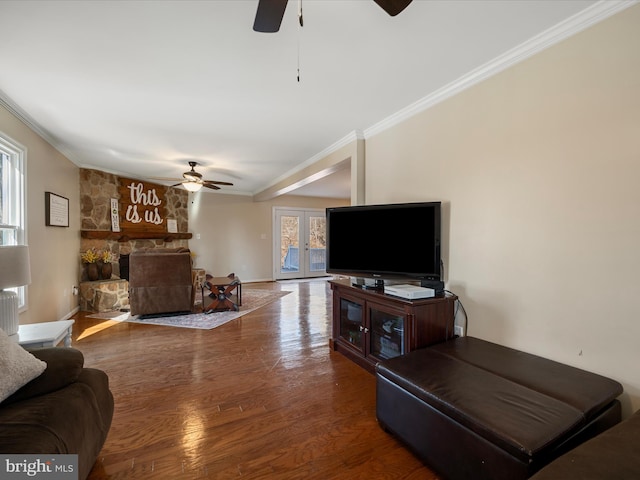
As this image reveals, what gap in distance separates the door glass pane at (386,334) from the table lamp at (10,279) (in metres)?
2.50

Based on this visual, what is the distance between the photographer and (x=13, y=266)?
1.88m

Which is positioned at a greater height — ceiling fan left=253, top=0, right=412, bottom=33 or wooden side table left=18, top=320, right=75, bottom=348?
ceiling fan left=253, top=0, right=412, bottom=33

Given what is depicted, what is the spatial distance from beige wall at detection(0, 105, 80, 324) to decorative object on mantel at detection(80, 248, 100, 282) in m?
0.18

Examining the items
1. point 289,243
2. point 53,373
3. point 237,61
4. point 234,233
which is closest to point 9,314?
point 53,373

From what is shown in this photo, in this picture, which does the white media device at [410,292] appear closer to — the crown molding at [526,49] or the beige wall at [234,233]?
the crown molding at [526,49]

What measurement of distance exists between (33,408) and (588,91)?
310 cm

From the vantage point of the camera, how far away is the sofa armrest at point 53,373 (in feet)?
4.16

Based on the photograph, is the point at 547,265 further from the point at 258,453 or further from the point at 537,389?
the point at 258,453

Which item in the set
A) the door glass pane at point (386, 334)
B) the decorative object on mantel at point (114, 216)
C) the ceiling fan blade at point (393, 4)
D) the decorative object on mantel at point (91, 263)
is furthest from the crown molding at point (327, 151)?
the decorative object on mantel at point (91, 263)

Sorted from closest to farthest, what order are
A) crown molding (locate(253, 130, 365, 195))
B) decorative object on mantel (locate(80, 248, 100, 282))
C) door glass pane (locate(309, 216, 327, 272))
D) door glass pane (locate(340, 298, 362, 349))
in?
door glass pane (locate(340, 298, 362, 349)) < crown molding (locate(253, 130, 365, 195)) < decorative object on mantel (locate(80, 248, 100, 282)) < door glass pane (locate(309, 216, 327, 272))

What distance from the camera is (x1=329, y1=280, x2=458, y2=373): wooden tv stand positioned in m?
2.11

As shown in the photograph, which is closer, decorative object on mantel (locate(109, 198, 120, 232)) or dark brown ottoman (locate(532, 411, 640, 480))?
dark brown ottoman (locate(532, 411, 640, 480))

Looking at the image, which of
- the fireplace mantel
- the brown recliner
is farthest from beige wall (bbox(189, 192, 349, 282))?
the brown recliner

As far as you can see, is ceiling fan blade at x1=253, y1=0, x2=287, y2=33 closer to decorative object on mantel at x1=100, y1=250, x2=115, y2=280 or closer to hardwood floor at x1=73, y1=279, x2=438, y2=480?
hardwood floor at x1=73, y1=279, x2=438, y2=480
